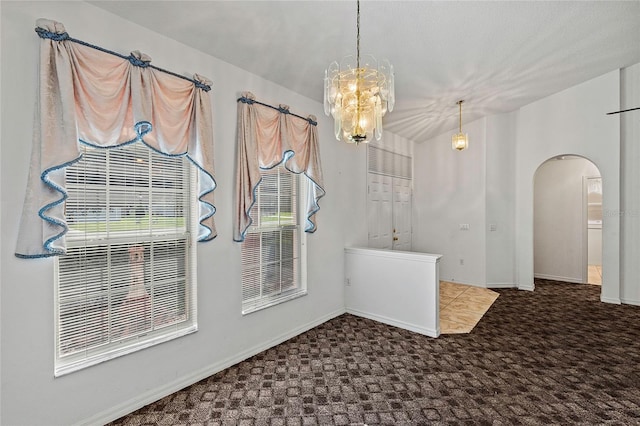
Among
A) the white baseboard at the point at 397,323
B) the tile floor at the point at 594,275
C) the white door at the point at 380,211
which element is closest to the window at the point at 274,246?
the white baseboard at the point at 397,323

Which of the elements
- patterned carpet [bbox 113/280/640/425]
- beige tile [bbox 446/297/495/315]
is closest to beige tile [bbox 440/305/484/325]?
beige tile [bbox 446/297/495/315]

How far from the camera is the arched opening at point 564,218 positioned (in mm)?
6008

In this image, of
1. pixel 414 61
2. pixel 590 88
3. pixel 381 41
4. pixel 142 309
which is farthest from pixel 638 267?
pixel 142 309

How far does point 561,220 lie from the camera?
6254 millimetres

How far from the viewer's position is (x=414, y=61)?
10.8ft

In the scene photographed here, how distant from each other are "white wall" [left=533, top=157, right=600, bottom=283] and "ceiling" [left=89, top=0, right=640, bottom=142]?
226 centimetres

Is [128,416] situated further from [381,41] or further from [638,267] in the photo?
[638,267]

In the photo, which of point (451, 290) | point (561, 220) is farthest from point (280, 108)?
point (561, 220)

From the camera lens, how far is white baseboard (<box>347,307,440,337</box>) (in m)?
3.59

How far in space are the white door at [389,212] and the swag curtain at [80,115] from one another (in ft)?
11.0

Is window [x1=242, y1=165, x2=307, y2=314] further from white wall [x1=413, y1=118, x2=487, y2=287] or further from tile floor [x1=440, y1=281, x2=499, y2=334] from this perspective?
white wall [x1=413, y1=118, x2=487, y2=287]

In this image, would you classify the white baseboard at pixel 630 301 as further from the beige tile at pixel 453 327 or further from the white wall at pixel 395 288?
the white wall at pixel 395 288

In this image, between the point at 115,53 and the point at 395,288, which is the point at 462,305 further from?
the point at 115,53

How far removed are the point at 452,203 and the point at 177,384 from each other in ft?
18.6
